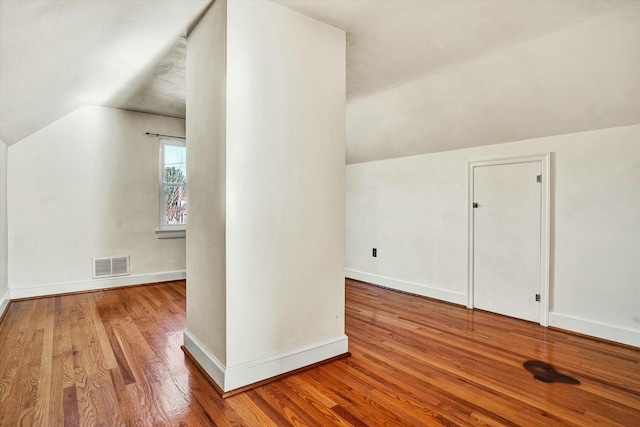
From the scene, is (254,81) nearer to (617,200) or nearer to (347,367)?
(347,367)

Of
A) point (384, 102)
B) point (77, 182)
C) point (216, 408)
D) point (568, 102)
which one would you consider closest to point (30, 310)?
point (77, 182)

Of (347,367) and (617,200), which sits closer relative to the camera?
(347,367)

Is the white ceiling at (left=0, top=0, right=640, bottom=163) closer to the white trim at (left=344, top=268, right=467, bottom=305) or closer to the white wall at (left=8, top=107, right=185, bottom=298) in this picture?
the white wall at (left=8, top=107, right=185, bottom=298)

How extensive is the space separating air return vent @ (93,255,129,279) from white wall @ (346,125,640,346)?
4.09 m

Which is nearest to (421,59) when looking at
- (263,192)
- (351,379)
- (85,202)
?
(263,192)

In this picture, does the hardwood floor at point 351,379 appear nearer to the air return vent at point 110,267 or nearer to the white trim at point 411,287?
the white trim at point 411,287

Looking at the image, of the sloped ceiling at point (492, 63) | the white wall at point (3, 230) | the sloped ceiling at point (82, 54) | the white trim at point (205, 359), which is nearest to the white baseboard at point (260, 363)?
the white trim at point (205, 359)

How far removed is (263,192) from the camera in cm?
230

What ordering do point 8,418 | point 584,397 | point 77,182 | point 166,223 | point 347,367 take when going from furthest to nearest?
1. point 166,223
2. point 77,182
3. point 347,367
4. point 584,397
5. point 8,418

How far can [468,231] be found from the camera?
404 centimetres

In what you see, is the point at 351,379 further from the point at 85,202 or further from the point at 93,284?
the point at 85,202

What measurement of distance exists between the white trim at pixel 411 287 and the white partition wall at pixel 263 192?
80.9 inches

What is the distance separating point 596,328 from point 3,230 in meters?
6.21

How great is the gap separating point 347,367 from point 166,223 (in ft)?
13.0
